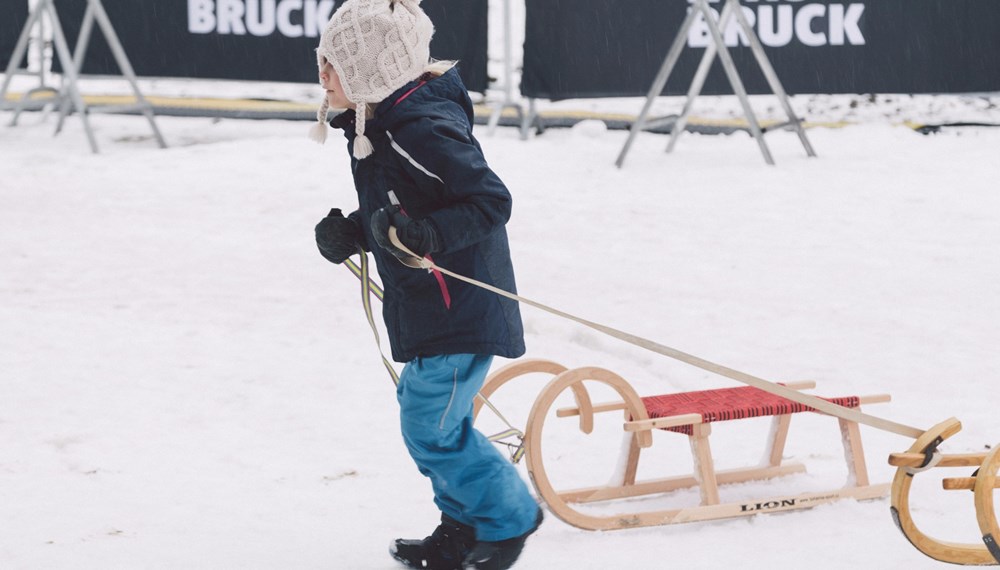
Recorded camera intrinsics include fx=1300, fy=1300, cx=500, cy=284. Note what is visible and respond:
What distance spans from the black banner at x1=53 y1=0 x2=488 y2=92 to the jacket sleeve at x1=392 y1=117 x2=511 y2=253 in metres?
6.14

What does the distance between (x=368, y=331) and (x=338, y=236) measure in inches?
83.2

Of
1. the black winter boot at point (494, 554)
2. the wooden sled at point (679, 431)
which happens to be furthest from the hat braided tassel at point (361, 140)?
the black winter boot at point (494, 554)

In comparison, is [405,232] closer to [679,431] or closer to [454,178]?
[454,178]

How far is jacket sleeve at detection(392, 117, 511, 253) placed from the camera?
2.64 meters

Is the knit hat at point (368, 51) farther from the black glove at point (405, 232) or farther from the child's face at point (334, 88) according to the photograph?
the black glove at point (405, 232)

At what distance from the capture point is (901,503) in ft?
8.51

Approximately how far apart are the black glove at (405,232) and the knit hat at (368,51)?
17 centimetres

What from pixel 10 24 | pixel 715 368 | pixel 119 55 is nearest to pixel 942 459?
pixel 715 368

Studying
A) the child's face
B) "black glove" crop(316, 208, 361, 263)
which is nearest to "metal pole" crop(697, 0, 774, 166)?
"black glove" crop(316, 208, 361, 263)

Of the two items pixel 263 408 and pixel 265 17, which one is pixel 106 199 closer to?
pixel 265 17

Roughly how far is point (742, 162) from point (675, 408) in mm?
5389

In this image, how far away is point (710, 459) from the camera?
3.34 meters

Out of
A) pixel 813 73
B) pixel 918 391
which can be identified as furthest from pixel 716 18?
pixel 918 391

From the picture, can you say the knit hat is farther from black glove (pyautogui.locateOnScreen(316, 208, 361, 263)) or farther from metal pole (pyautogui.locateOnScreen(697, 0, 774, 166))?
metal pole (pyautogui.locateOnScreen(697, 0, 774, 166))
